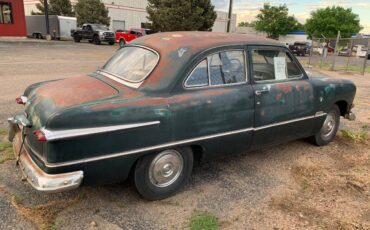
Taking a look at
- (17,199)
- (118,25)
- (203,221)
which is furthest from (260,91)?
(118,25)

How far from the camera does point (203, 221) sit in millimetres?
3105

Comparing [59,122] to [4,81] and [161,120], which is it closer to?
[161,120]

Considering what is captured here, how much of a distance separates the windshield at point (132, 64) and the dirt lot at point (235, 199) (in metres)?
1.22

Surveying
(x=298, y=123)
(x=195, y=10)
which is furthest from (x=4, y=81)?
(x=195, y=10)

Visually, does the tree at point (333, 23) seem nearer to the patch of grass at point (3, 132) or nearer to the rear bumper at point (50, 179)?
the patch of grass at point (3, 132)

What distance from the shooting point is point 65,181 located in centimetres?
276

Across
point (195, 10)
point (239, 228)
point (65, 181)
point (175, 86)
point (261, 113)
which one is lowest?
point (239, 228)

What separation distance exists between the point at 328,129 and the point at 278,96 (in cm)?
165

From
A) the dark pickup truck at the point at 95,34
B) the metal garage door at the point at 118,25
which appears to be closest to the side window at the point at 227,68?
the dark pickup truck at the point at 95,34

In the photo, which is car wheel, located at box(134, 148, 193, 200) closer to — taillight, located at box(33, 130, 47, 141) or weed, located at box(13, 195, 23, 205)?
taillight, located at box(33, 130, 47, 141)

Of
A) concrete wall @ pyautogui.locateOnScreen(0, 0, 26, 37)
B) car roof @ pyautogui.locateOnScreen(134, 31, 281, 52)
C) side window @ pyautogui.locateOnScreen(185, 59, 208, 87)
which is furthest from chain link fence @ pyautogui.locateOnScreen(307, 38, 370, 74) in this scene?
concrete wall @ pyautogui.locateOnScreen(0, 0, 26, 37)

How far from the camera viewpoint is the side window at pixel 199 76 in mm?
3477

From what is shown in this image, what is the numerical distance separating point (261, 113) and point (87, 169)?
210cm

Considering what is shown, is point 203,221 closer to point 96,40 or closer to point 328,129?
point 328,129
